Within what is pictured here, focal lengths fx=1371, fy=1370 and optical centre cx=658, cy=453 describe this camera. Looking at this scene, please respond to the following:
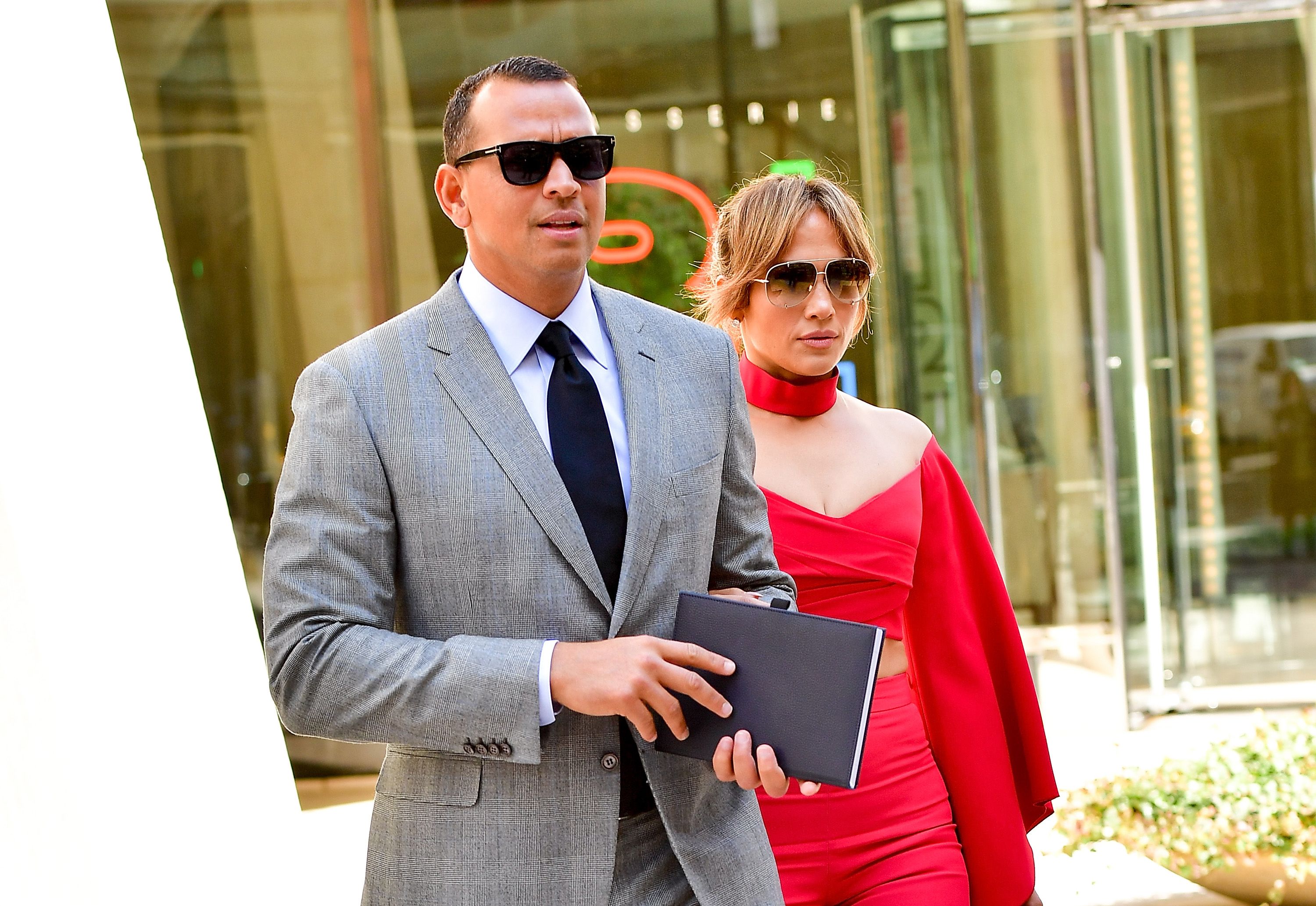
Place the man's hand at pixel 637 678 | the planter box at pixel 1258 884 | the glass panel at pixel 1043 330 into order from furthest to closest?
the glass panel at pixel 1043 330 → the planter box at pixel 1258 884 → the man's hand at pixel 637 678

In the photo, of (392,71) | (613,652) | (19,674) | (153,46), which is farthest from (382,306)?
(613,652)

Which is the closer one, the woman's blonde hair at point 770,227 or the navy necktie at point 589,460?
the navy necktie at point 589,460

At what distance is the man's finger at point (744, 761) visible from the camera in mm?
1647

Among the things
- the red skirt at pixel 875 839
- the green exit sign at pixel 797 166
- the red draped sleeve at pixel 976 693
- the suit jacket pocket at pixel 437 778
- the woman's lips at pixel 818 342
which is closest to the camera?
the suit jacket pocket at pixel 437 778

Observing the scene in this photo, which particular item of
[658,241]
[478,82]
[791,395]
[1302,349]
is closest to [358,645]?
[478,82]

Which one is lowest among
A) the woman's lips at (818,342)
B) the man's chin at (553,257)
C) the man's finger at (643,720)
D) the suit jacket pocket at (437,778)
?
the suit jacket pocket at (437,778)

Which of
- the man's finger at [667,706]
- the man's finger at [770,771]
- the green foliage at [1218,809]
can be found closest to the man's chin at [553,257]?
the man's finger at [667,706]

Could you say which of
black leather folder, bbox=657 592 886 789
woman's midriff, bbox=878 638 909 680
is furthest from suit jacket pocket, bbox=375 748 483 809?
woman's midriff, bbox=878 638 909 680

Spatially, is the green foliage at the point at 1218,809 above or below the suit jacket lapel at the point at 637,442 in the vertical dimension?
below

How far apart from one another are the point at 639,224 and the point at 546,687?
5834 mm

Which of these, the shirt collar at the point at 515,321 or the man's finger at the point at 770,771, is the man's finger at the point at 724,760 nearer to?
the man's finger at the point at 770,771

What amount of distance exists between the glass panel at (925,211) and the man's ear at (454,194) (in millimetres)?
5584

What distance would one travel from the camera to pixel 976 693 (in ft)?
9.64

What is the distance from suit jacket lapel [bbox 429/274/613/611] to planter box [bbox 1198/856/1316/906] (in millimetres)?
3197
